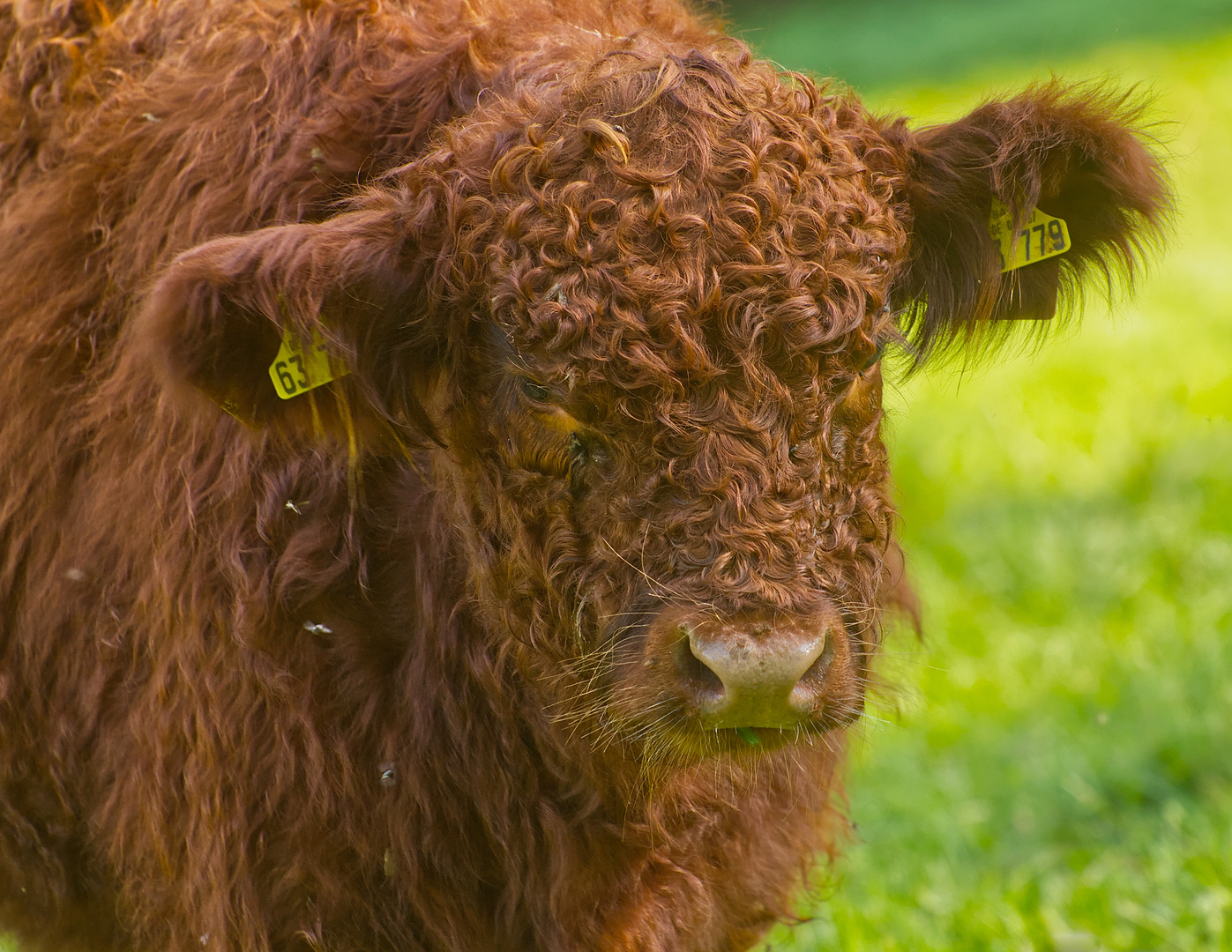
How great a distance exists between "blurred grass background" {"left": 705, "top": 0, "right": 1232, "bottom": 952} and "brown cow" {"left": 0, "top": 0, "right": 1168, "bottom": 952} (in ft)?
1.58

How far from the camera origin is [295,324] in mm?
2342

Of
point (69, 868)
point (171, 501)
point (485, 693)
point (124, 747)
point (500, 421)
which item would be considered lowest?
point (69, 868)

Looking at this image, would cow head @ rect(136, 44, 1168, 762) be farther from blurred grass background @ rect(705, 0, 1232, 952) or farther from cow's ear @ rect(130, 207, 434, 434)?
blurred grass background @ rect(705, 0, 1232, 952)

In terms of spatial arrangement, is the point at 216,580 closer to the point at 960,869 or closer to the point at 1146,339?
the point at 960,869

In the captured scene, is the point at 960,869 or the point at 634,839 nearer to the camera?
the point at 634,839

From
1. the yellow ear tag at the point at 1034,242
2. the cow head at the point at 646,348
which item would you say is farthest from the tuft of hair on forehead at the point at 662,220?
the yellow ear tag at the point at 1034,242

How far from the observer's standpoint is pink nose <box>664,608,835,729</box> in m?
2.14

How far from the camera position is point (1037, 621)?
6.15 meters

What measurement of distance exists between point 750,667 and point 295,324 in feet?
3.03

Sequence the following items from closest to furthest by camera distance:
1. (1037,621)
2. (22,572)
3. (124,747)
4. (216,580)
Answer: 1. (216,580)
2. (124,747)
3. (22,572)
4. (1037,621)

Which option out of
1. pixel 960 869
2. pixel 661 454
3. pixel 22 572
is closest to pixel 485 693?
pixel 661 454

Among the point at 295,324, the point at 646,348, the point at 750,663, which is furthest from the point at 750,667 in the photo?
the point at 295,324

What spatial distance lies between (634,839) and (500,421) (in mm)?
862

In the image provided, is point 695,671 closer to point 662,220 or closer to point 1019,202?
point 662,220
